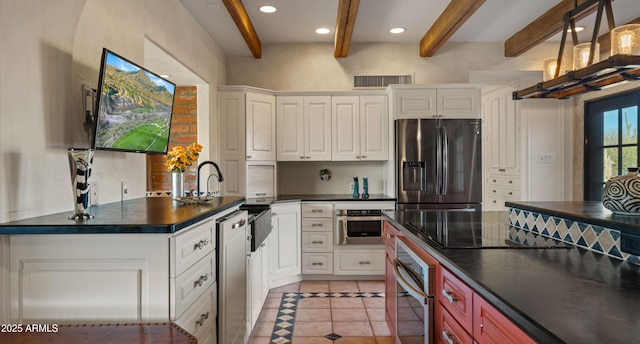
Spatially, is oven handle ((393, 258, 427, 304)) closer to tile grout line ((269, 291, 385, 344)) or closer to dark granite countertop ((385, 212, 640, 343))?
dark granite countertop ((385, 212, 640, 343))

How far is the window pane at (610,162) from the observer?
4152 millimetres

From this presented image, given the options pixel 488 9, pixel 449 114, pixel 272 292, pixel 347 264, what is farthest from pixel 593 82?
Answer: pixel 272 292

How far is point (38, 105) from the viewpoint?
5.29 ft

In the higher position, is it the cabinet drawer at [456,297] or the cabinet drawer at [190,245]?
the cabinet drawer at [190,245]

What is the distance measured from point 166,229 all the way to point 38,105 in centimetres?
85

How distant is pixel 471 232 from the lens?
1.94 metres

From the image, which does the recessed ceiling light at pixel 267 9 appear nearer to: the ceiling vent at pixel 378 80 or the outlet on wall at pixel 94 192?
the ceiling vent at pixel 378 80

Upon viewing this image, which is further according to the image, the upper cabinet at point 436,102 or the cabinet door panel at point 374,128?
the cabinet door panel at point 374,128

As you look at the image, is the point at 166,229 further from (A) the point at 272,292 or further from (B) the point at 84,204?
(A) the point at 272,292

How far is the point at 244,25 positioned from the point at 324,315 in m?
2.70

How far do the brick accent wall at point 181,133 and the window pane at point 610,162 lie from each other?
4.63 m

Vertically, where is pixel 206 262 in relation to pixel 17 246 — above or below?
below

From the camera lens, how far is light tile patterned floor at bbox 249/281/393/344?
275 cm

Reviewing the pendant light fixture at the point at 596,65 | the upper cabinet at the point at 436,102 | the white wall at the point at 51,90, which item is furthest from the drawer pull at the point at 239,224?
the upper cabinet at the point at 436,102
